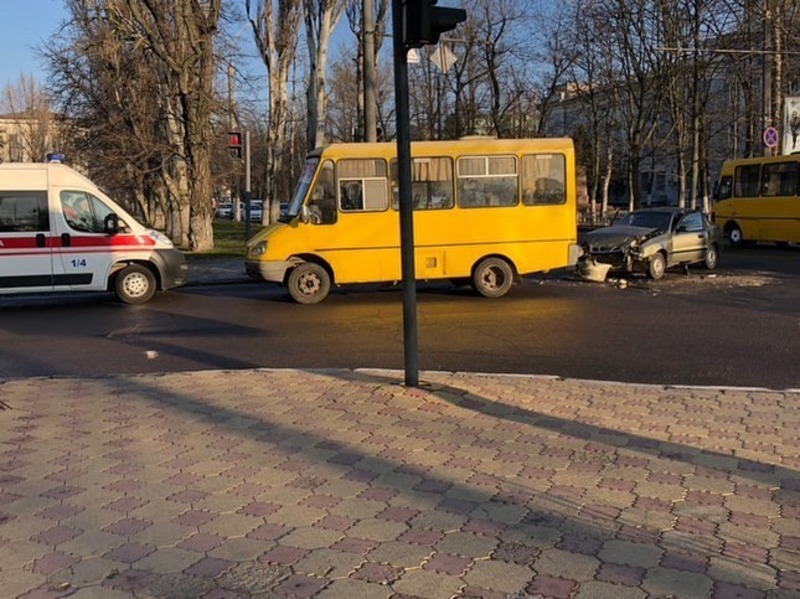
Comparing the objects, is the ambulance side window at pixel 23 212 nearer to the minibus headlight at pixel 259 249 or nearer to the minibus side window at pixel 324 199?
the minibus headlight at pixel 259 249

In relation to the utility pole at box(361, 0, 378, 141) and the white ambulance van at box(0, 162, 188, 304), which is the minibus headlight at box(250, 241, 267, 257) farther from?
the utility pole at box(361, 0, 378, 141)

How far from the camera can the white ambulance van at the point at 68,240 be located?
13.2 metres

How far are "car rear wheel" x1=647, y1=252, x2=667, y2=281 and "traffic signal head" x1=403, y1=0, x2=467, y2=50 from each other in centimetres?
1184

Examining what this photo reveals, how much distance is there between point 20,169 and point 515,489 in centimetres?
1210

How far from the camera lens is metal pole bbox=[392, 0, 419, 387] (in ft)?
20.6

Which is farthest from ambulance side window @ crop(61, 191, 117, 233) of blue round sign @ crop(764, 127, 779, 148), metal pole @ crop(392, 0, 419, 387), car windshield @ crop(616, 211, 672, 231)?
blue round sign @ crop(764, 127, 779, 148)

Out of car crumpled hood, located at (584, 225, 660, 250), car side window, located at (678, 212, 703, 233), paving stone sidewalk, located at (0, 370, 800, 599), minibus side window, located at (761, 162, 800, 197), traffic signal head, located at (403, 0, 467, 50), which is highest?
traffic signal head, located at (403, 0, 467, 50)

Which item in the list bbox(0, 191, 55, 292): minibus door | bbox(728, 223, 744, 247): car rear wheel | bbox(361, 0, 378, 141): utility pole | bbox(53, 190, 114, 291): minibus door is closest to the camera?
bbox(0, 191, 55, 292): minibus door

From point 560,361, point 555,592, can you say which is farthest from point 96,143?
point 555,592

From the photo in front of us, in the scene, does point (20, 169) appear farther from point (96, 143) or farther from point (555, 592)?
point (96, 143)

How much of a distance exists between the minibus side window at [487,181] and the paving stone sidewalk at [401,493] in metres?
7.72

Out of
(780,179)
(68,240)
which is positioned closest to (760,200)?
(780,179)

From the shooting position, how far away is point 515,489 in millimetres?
4391

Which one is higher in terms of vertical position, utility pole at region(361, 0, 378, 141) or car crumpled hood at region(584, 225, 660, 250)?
utility pole at region(361, 0, 378, 141)
